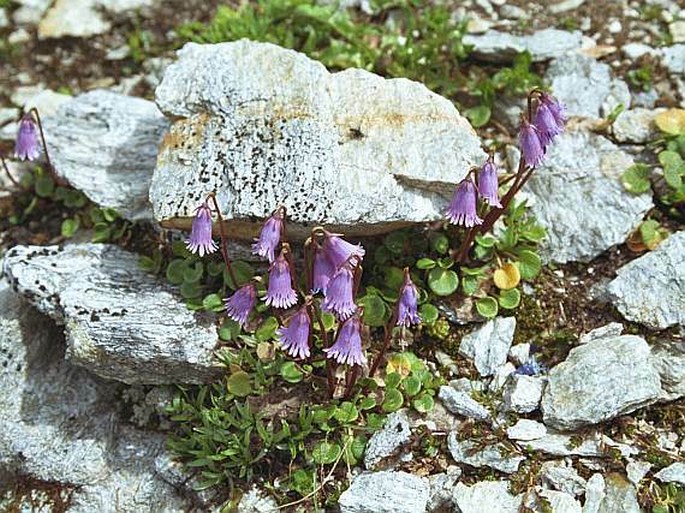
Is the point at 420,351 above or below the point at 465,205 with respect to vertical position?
below

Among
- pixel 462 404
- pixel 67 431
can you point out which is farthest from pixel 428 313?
pixel 67 431

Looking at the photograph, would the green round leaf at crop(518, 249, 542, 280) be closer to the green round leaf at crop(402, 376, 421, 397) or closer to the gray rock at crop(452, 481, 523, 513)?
the green round leaf at crop(402, 376, 421, 397)

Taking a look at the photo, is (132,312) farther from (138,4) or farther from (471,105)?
(138,4)

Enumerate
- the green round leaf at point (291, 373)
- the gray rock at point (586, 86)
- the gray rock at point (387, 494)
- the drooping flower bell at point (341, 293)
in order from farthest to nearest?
the gray rock at point (586, 86) < the green round leaf at point (291, 373) < the gray rock at point (387, 494) < the drooping flower bell at point (341, 293)

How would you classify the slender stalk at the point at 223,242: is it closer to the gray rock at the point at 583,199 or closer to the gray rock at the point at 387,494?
the gray rock at the point at 387,494

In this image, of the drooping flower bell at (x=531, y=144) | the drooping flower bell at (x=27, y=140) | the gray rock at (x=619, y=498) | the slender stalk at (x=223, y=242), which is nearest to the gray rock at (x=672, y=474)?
the gray rock at (x=619, y=498)

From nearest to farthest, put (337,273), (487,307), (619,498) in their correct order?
(337,273) < (619,498) < (487,307)

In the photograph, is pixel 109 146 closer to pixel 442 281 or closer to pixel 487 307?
pixel 442 281
